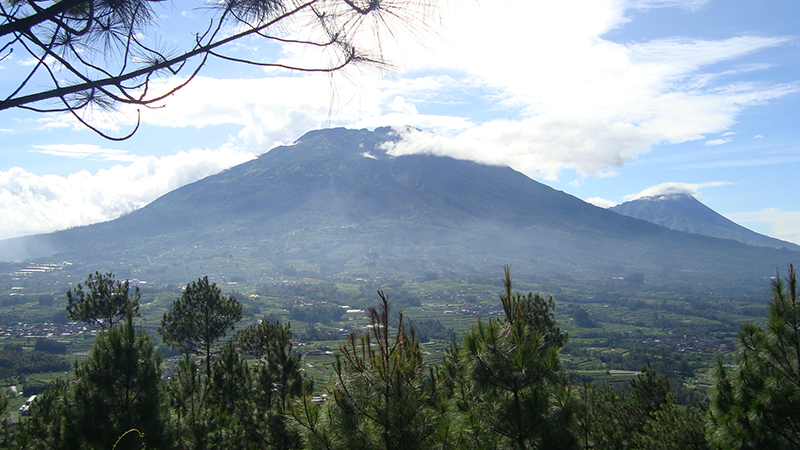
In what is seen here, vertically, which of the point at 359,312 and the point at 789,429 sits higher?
the point at 789,429

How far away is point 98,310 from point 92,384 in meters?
10.2

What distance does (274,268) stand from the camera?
643ft

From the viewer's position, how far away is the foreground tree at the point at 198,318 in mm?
18844

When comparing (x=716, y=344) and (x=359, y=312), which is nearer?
(x=716, y=344)

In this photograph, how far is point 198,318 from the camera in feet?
62.7

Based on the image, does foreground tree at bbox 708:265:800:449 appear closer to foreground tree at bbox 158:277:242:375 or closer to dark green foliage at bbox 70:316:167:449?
dark green foliage at bbox 70:316:167:449

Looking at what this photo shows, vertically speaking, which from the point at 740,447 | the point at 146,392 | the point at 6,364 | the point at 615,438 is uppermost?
the point at 146,392

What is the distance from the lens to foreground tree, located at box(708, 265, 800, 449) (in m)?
7.27

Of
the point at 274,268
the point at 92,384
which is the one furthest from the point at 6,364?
the point at 274,268

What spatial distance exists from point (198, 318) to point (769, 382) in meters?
18.7

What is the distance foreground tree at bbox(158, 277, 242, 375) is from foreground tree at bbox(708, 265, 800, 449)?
17.2m

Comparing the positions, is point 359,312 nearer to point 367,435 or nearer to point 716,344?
point 716,344

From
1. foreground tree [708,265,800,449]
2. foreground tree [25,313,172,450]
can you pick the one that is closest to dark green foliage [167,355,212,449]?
foreground tree [25,313,172,450]

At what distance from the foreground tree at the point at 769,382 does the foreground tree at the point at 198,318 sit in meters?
17.2
